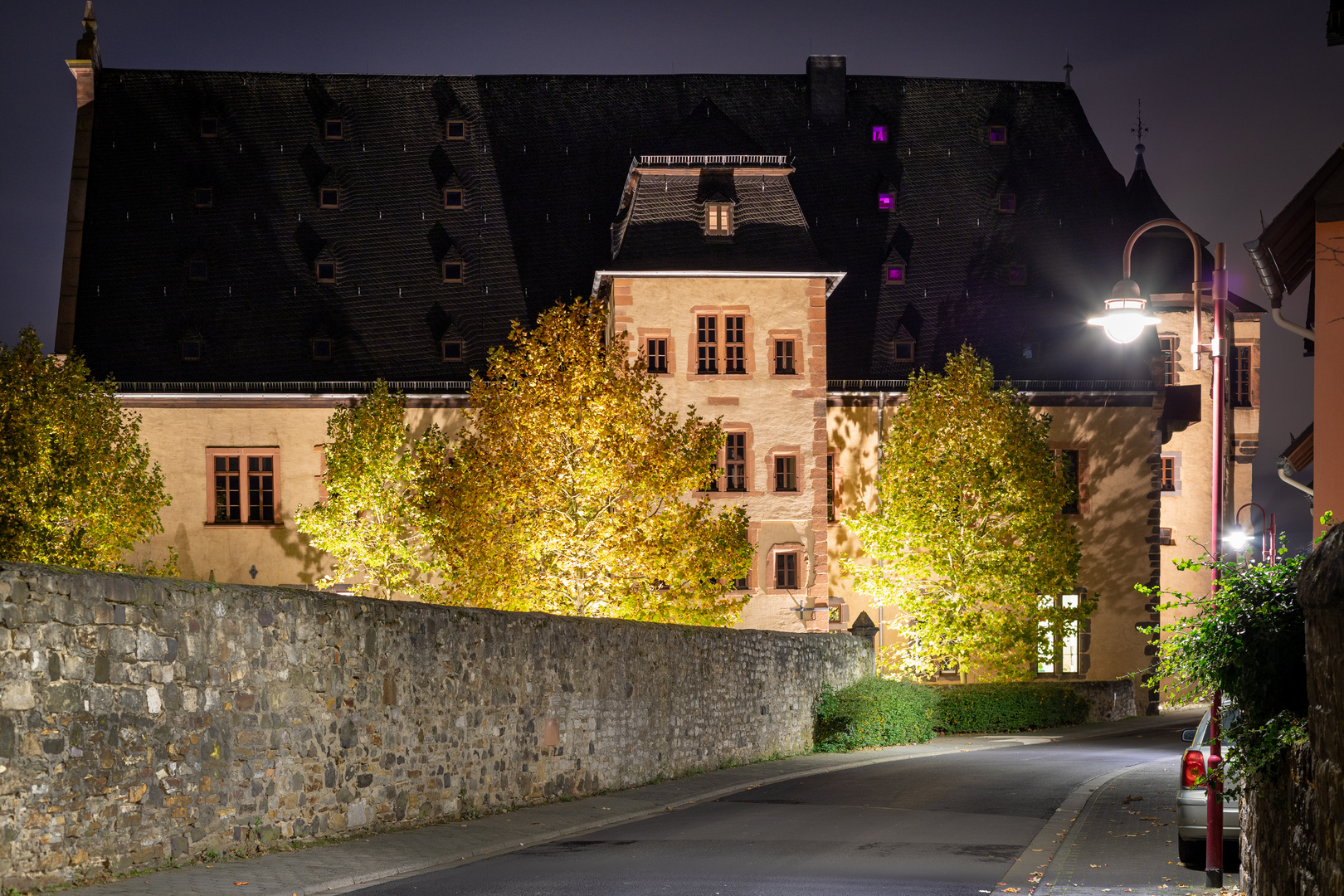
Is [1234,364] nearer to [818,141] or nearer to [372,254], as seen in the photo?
[818,141]

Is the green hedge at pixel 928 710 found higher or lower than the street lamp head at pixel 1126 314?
lower

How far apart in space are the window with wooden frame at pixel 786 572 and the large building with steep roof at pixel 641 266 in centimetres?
10

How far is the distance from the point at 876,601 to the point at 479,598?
12.5 meters

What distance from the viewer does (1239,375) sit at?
5031cm

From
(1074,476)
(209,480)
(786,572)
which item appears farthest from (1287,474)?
(209,480)

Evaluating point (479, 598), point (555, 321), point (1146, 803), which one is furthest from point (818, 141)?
point (1146, 803)

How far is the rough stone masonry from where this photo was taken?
9852 mm

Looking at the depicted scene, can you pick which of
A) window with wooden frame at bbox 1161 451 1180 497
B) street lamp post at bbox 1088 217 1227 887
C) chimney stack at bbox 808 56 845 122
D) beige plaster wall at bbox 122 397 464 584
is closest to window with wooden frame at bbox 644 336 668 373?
beige plaster wall at bbox 122 397 464 584

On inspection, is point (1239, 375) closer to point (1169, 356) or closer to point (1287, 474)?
point (1169, 356)

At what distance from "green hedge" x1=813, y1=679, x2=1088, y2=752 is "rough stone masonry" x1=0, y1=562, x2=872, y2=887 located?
8.93m

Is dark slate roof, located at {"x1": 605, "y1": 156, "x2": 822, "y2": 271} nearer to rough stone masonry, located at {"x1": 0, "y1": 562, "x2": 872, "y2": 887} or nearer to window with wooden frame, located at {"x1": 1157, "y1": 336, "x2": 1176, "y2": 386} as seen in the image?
window with wooden frame, located at {"x1": 1157, "y1": 336, "x2": 1176, "y2": 386}

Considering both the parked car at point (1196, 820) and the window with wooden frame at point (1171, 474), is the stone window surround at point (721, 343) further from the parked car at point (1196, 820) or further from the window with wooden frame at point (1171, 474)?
the parked car at point (1196, 820)

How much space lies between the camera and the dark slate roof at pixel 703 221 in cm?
3969

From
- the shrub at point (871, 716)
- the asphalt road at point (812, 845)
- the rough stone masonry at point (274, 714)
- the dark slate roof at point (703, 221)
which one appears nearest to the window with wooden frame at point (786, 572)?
the dark slate roof at point (703, 221)
